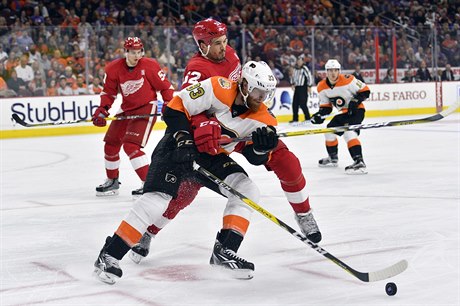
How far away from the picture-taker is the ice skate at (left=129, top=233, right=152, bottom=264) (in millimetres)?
3908

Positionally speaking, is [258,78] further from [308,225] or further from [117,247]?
[308,225]

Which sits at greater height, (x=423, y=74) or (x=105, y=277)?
(x=105, y=277)

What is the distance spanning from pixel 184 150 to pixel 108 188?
2.97 meters

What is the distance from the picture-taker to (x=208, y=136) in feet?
11.4

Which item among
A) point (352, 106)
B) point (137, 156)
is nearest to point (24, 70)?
point (352, 106)

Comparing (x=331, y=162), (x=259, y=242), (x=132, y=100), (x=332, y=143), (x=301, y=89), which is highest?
(x=132, y=100)

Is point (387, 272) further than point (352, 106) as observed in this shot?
No

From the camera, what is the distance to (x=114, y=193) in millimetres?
6328

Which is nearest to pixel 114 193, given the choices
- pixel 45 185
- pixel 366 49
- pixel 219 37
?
pixel 45 185

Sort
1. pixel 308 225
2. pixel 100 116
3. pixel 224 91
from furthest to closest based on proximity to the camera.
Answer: pixel 100 116 < pixel 308 225 < pixel 224 91

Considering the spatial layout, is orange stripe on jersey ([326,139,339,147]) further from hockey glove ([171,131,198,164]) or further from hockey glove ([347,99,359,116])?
hockey glove ([171,131,198,164])

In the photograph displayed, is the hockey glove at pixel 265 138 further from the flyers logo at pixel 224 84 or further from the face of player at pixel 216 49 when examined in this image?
the face of player at pixel 216 49

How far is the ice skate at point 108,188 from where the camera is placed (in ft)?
A: 20.7

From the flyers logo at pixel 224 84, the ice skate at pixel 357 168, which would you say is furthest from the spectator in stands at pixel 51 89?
the flyers logo at pixel 224 84
